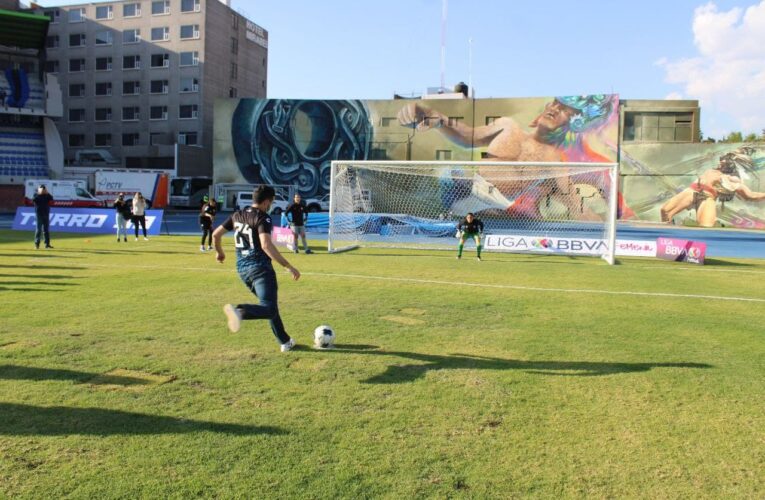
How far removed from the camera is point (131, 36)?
219 feet

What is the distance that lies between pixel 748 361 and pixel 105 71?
7340 cm

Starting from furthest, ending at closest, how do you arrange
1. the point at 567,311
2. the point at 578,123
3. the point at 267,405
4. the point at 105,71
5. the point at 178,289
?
the point at 105,71
the point at 578,123
the point at 178,289
the point at 567,311
the point at 267,405

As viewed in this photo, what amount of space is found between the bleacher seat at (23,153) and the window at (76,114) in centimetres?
1797

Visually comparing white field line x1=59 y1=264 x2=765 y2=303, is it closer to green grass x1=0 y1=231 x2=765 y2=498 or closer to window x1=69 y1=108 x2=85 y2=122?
green grass x1=0 y1=231 x2=765 y2=498

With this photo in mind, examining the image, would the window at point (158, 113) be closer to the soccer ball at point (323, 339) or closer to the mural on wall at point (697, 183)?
the mural on wall at point (697, 183)

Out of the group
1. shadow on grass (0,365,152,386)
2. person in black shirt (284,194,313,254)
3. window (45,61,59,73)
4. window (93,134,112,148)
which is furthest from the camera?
window (45,61,59,73)

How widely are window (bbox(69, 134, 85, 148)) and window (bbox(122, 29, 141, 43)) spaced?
1198 centimetres

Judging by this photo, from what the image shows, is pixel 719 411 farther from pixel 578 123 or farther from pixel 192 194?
pixel 192 194

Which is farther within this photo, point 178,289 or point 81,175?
point 81,175

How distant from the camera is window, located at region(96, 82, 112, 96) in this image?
220 ft

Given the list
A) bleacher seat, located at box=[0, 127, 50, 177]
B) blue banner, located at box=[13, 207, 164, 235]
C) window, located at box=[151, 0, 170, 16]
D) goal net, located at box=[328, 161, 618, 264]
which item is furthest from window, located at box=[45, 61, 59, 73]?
goal net, located at box=[328, 161, 618, 264]

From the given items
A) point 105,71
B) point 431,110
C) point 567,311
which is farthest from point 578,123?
point 105,71

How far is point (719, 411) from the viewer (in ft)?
17.7

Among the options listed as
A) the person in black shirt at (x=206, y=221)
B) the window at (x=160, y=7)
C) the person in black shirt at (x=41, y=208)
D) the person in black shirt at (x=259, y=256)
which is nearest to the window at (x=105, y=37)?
the window at (x=160, y=7)
